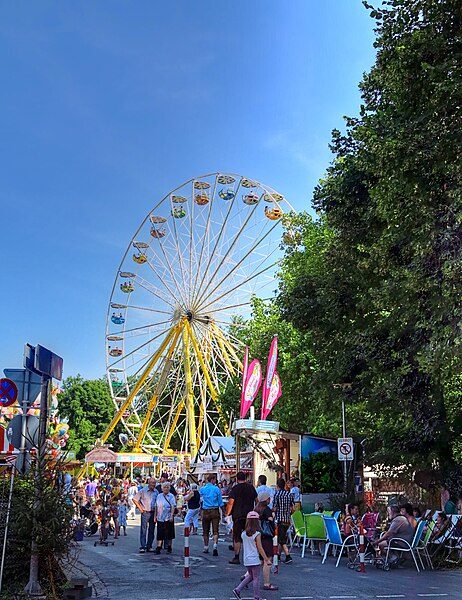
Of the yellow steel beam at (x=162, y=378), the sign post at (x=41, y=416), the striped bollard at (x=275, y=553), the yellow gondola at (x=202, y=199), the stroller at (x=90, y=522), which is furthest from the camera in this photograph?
the yellow steel beam at (x=162, y=378)

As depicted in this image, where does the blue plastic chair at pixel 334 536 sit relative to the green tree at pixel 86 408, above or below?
below

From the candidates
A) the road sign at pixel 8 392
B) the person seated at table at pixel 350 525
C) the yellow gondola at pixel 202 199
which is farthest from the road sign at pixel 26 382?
the yellow gondola at pixel 202 199

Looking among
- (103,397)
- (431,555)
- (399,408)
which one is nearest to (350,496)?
(399,408)

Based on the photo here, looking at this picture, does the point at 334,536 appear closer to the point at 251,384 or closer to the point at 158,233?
the point at 251,384

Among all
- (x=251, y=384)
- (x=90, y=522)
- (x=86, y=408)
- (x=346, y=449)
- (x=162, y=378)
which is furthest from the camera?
(x=86, y=408)

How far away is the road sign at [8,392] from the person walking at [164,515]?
15.6ft

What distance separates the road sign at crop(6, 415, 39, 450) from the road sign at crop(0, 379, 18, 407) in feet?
9.32

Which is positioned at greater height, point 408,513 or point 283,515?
point 408,513

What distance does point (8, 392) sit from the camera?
12906 millimetres

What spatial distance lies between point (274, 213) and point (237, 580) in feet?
99.0

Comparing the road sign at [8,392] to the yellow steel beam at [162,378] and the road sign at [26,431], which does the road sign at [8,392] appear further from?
the yellow steel beam at [162,378]

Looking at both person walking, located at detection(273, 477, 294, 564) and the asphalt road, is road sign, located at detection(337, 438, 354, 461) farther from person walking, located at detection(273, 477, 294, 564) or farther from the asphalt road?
person walking, located at detection(273, 477, 294, 564)

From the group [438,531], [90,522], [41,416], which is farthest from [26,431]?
[90,522]

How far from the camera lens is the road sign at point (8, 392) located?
12828 millimetres
